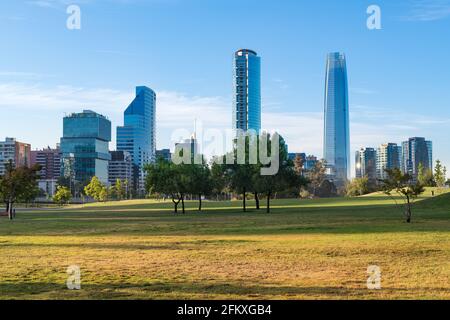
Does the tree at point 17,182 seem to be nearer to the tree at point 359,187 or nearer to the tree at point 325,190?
the tree at point 359,187

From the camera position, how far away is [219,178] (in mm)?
74750

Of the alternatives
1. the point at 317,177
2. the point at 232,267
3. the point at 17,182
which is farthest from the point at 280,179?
the point at 317,177

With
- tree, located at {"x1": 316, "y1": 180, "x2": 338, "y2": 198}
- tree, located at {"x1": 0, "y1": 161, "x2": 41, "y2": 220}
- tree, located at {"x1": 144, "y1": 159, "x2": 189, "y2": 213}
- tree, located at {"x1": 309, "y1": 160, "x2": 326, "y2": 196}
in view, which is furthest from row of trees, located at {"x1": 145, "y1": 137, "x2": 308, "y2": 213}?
tree, located at {"x1": 309, "y1": 160, "x2": 326, "y2": 196}

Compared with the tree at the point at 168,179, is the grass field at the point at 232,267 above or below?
below

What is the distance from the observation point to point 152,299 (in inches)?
462

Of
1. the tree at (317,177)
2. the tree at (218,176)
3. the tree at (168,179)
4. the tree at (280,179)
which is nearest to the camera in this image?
the tree at (280,179)

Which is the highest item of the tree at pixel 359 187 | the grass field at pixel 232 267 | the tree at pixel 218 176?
the tree at pixel 218 176

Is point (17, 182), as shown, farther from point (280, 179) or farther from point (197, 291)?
point (197, 291)

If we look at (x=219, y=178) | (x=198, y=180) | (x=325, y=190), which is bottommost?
(x=325, y=190)

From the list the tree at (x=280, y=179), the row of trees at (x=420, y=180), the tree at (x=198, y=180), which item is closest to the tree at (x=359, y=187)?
the row of trees at (x=420, y=180)

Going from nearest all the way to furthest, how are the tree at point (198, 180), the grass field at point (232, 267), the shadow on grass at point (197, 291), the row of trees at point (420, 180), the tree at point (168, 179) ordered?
the shadow on grass at point (197, 291)
the grass field at point (232, 267)
the tree at point (168, 179)
the tree at point (198, 180)
the row of trees at point (420, 180)

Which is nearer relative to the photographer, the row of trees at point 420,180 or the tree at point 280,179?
the tree at point 280,179

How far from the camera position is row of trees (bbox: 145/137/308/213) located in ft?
228

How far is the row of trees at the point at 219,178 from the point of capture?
69.4 m
